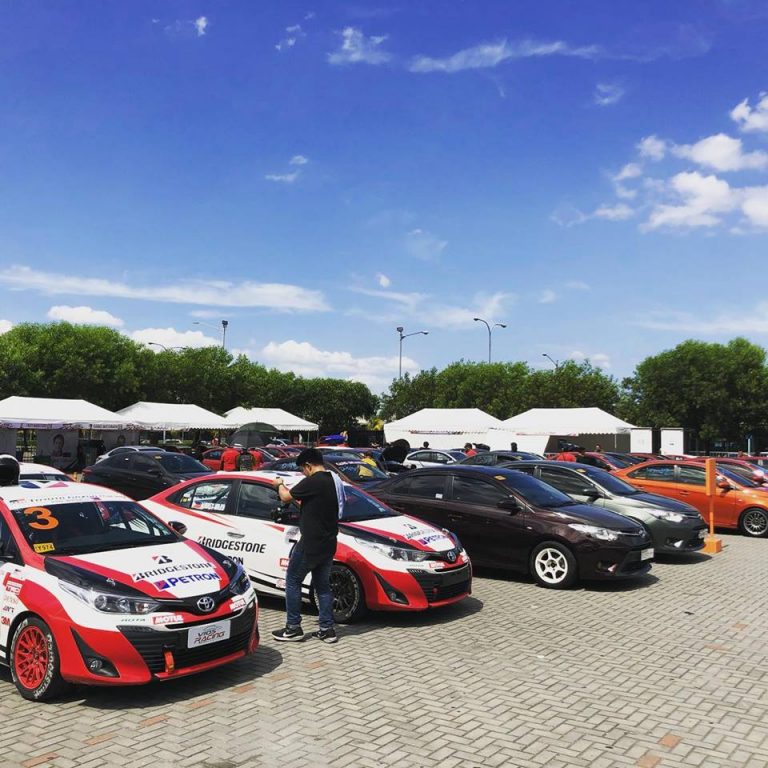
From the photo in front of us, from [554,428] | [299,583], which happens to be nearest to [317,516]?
[299,583]

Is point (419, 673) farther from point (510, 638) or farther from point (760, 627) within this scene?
point (760, 627)

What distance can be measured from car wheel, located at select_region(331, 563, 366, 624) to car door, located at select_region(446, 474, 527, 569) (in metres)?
2.69

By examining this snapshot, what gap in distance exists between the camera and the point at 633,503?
11500 millimetres

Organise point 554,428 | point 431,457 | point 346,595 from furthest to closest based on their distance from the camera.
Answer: point 554,428 < point 431,457 < point 346,595

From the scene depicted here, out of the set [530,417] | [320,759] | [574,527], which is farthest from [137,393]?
[320,759]

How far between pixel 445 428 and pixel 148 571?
39182 millimetres

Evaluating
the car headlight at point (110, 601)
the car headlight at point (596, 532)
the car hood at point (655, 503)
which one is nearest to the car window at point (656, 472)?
the car hood at point (655, 503)

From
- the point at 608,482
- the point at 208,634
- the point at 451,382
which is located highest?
the point at 451,382

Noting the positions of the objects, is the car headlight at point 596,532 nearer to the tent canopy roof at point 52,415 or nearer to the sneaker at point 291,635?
the sneaker at point 291,635

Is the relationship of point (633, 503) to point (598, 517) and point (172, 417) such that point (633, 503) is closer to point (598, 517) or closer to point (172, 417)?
point (598, 517)

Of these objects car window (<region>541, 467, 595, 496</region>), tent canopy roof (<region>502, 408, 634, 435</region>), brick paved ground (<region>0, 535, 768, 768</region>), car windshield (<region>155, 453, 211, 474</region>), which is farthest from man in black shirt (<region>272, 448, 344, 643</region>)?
tent canopy roof (<region>502, 408, 634, 435</region>)

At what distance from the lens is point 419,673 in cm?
580

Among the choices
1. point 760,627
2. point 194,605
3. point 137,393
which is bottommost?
point 760,627

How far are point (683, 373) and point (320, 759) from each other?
5863 cm
